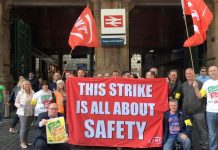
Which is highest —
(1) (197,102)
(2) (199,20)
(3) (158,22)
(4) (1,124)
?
(3) (158,22)

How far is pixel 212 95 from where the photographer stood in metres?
8.55

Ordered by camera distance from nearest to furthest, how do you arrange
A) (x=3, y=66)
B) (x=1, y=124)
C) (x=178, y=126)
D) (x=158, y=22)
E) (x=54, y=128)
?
(x=54, y=128), (x=178, y=126), (x=1, y=124), (x=3, y=66), (x=158, y=22)

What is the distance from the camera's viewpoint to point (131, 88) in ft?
30.5

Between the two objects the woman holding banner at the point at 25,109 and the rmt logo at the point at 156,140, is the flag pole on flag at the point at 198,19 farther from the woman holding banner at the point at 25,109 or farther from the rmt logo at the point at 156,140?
the woman holding banner at the point at 25,109

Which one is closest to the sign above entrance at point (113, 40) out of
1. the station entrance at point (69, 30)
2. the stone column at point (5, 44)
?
the station entrance at point (69, 30)

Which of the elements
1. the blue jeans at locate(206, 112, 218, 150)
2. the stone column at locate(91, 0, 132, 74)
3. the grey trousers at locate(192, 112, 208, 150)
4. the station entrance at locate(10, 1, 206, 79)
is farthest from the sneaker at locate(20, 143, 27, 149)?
the station entrance at locate(10, 1, 206, 79)

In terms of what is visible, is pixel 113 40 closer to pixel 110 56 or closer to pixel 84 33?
pixel 110 56

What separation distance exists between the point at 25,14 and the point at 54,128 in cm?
1611

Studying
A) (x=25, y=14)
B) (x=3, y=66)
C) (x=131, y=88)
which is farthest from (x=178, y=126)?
(x=25, y=14)

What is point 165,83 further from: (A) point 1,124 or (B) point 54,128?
(A) point 1,124

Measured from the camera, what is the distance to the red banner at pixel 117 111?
30.2ft

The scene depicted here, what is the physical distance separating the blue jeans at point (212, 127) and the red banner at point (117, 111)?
959 mm

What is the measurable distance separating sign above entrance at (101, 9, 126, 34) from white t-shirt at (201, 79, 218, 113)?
7.78m

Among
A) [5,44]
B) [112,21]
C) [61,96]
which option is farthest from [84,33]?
[5,44]
